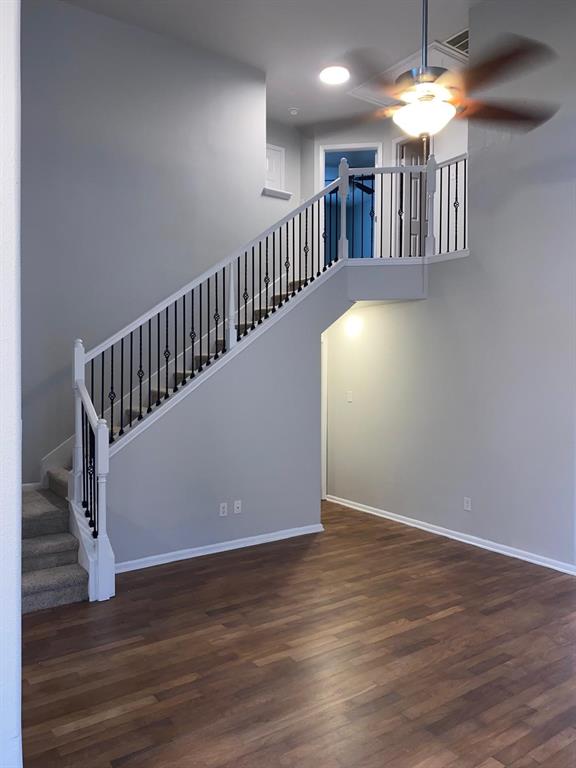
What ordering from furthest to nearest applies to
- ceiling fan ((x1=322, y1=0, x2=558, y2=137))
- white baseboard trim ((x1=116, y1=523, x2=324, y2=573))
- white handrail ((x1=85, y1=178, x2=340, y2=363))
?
white baseboard trim ((x1=116, y1=523, x2=324, y2=573)) → white handrail ((x1=85, y1=178, x2=340, y2=363)) → ceiling fan ((x1=322, y1=0, x2=558, y2=137))

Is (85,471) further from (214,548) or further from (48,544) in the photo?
(214,548)

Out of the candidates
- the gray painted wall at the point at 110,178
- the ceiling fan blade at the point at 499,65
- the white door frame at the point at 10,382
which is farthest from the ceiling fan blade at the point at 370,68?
the gray painted wall at the point at 110,178

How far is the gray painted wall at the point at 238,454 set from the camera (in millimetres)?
4672

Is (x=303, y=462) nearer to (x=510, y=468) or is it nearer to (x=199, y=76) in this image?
(x=510, y=468)

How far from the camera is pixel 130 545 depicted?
182 inches

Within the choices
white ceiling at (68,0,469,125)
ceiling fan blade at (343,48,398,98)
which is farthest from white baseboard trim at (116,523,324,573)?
white ceiling at (68,0,469,125)

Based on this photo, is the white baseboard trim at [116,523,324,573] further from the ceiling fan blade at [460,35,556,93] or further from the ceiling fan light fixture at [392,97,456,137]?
the ceiling fan blade at [460,35,556,93]

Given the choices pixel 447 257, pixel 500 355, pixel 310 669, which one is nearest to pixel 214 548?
pixel 310 669

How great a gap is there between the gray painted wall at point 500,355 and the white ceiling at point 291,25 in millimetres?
591

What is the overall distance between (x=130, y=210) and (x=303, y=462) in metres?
3.06

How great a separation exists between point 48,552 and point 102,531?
0.48 m

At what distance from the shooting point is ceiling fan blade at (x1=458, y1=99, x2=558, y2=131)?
356 cm

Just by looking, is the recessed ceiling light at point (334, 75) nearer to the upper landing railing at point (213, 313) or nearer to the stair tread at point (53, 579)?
the upper landing railing at point (213, 313)

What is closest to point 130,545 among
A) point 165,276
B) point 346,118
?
point 165,276
